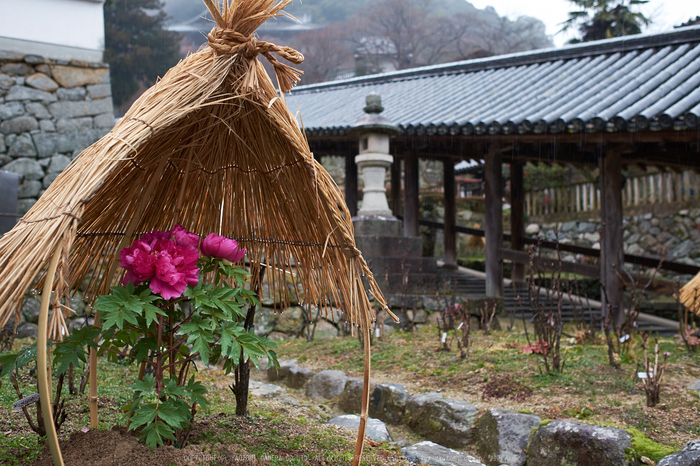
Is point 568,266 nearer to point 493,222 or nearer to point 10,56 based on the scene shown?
point 493,222

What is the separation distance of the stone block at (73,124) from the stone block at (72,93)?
0.95ft

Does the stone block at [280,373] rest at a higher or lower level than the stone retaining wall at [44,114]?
lower

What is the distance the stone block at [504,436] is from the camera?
8.59ft

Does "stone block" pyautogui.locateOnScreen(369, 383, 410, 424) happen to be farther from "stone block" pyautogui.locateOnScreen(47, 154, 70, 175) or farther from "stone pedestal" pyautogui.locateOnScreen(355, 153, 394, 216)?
"stone block" pyautogui.locateOnScreen(47, 154, 70, 175)

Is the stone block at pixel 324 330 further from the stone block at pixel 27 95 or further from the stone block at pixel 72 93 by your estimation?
the stone block at pixel 27 95

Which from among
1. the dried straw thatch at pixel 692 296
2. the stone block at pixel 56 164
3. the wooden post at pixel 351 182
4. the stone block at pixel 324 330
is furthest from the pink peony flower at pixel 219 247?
the wooden post at pixel 351 182

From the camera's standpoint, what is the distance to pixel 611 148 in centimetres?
580

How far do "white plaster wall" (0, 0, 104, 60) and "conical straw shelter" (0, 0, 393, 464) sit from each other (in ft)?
19.4

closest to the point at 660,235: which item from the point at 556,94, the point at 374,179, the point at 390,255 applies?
the point at 556,94

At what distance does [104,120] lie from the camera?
23.0 feet

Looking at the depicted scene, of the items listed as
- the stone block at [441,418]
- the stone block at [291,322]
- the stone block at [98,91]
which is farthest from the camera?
the stone block at [98,91]

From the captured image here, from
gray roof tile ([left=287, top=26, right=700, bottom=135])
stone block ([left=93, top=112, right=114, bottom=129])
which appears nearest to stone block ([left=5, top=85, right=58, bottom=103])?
stone block ([left=93, top=112, right=114, bottom=129])

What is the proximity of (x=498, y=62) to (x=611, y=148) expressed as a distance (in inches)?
Result: 129

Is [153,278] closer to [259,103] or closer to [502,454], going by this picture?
[259,103]
